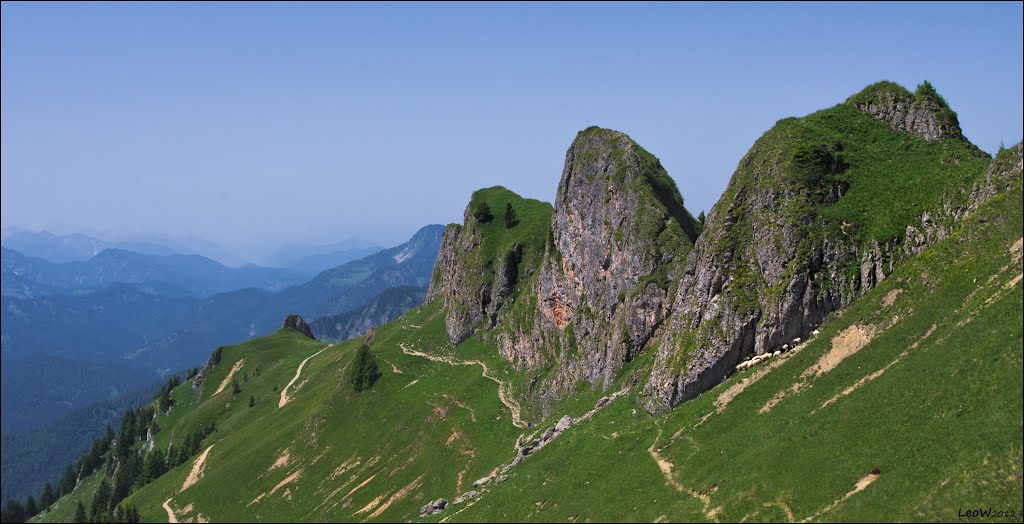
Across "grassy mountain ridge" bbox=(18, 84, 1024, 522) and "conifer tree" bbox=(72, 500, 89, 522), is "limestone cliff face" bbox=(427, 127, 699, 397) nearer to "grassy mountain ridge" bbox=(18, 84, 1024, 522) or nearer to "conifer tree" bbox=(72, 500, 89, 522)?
"grassy mountain ridge" bbox=(18, 84, 1024, 522)

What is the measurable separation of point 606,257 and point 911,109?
44762mm

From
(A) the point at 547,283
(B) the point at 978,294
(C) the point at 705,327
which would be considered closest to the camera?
(B) the point at 978,294

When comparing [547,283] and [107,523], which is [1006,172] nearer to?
[547,283]

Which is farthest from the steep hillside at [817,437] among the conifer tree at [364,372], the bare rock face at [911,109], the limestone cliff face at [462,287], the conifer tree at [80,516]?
the conifer tree at [80,516]

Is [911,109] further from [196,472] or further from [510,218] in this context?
[196,472]

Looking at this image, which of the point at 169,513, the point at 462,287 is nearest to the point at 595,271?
the point at 462,287

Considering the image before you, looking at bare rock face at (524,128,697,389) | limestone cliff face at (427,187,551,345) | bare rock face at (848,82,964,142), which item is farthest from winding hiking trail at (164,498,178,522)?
bare rock face at (848,82,964,142)

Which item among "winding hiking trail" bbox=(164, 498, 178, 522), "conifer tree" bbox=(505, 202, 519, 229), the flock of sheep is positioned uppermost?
"conifer tree" bbox=(505, 202, 519, 229)

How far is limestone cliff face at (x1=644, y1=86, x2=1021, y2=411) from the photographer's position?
61500 mm

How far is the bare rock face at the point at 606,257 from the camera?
87.7 m

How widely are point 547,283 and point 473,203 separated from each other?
55.9 metres

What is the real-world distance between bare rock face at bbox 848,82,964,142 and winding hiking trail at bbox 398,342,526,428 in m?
64.7

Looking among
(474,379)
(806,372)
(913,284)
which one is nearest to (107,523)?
(474,379)

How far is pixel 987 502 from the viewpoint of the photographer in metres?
34.4
